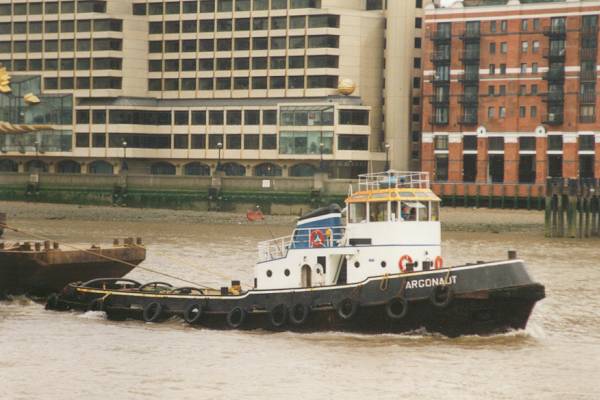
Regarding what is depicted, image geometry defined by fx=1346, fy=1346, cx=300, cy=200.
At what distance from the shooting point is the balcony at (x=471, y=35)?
11806cm

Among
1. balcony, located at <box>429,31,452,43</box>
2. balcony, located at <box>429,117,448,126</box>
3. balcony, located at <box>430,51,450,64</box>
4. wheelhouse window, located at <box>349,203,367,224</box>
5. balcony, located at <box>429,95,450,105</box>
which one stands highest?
balcony, located at <box>429,31,452,43</box>

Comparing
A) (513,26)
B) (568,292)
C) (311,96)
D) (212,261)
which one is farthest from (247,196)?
(568,292)

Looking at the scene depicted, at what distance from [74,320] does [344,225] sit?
909 cm

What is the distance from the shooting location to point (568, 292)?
52.3 m

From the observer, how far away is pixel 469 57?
119 metres

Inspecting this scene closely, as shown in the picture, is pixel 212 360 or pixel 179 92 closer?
pixel 212 360

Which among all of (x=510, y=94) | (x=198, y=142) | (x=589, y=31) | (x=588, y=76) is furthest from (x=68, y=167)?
(x=589, y=31)

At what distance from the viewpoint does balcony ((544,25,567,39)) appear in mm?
115062

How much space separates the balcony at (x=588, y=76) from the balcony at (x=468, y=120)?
32.8 feet

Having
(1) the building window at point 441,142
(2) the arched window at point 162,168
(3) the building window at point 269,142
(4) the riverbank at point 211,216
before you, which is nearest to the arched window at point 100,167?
(2) the arched window at point 162,168

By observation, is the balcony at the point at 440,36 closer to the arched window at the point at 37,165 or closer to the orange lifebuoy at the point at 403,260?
the arched window at the point at 37,165

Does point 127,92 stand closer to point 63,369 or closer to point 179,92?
point 179,92

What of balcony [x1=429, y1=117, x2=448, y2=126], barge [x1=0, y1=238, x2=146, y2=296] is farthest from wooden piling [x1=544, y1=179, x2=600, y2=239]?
barge [x1=0, y1=238, x2=146, y2=296]

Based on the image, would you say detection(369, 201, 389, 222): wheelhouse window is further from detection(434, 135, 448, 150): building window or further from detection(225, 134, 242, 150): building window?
detection(225, 134, 242, 150): building window
